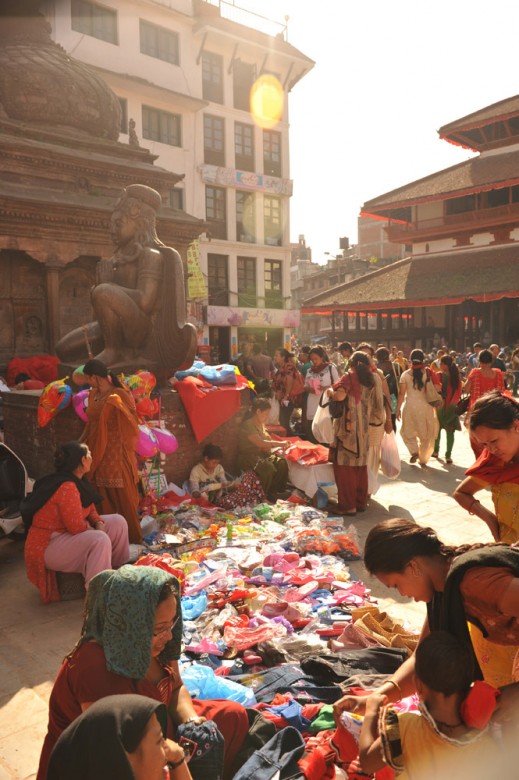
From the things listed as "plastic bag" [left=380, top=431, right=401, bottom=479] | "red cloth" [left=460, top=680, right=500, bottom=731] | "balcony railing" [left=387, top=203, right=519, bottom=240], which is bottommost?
"plastic bag" [left=380, top=431, right=401, bottom=479]

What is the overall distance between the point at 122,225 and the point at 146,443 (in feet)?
8.95

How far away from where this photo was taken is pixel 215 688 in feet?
10.1

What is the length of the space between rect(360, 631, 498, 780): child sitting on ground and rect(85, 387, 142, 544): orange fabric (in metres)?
3.65

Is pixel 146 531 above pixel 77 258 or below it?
below

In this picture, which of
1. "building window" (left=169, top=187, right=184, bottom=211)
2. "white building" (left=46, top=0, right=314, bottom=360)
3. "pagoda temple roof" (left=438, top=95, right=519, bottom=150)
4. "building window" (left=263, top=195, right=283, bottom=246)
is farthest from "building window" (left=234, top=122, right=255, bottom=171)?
"pagoda temple roof" (left=438, top=95, right=519, bottom=150)

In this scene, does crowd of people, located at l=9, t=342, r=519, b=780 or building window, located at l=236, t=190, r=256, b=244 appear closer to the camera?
crowd of people, located at l=9, t=342, r=519, b=780

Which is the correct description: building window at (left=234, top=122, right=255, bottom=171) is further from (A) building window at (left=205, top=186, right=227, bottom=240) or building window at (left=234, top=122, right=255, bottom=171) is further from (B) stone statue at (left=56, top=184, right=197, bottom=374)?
(B) stone statue at (left=56, top=184, right=197, bottom=374)

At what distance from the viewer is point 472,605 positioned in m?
1.89

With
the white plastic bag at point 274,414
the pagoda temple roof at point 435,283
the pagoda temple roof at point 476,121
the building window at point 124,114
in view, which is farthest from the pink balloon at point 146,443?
the pagoda temple roof at point 476,121

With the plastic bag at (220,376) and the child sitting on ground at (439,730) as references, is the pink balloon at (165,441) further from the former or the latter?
the child sitting on ground at (439,730)

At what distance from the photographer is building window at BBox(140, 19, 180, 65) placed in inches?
980

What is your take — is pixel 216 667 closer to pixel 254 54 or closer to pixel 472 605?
pixel 472 605

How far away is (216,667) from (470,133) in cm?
3177

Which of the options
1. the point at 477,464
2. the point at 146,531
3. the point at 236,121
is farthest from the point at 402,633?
the point at 236,121
